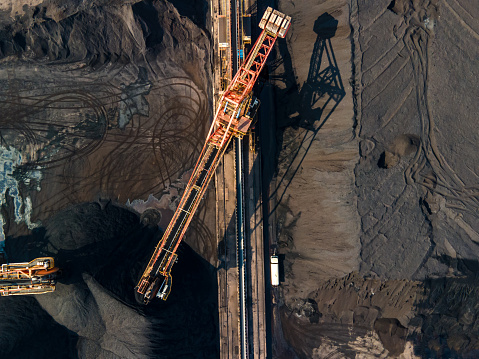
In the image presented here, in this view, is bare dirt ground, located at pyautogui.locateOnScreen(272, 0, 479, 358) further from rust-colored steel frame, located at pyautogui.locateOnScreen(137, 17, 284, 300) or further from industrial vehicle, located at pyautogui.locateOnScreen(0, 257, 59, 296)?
industrial vehicle, located at pyautogui.locateOnScreen(0, 257, 59, 296)

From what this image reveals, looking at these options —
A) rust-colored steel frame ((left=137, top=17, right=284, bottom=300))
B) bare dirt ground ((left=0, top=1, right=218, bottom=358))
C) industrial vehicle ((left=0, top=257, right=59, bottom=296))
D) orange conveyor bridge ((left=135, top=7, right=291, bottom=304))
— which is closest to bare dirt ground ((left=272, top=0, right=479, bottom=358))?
orange conveyor bridge ((left=135, top=7, right=291, bottom=304))

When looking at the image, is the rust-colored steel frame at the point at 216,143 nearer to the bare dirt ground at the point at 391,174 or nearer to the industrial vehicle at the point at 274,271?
the bare dirt ground at the point at 391,174

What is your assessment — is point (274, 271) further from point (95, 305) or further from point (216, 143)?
point (95, 305)

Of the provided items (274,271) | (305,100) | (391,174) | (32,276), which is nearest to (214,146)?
(305,100)

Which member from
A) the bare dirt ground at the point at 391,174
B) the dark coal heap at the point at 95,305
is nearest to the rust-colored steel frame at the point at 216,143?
the dark coal heap at the point at 95,305

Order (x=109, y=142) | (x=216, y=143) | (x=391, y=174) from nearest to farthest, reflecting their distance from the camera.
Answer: (x=391, y=174) < (x=216, y=143) < (x=109, y=142)

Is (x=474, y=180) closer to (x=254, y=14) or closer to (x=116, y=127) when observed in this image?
(x=254, y=14)
